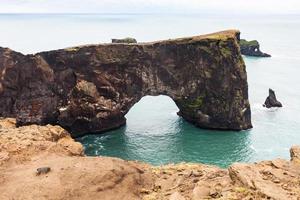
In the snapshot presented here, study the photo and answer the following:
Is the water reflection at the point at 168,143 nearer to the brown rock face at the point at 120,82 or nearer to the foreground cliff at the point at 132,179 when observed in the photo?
the brown rock face at the point at 120,82

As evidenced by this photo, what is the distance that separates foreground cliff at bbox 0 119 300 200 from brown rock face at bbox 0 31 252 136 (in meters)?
57.6

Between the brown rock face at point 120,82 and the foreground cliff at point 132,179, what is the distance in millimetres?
57593

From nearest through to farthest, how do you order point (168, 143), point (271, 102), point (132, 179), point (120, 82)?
1. point (132, 179)
2. point (168, 143)
3. point (120, 82)
4. point (271, 102)

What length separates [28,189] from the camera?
105ft

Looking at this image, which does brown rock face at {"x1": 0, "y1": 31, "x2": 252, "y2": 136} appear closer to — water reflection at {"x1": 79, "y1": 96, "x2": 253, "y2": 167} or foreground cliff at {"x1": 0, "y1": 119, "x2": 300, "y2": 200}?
water reflection at {"x1": 79, "y1": 96, "x2": 253, "y2": 167}

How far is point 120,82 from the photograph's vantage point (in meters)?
101

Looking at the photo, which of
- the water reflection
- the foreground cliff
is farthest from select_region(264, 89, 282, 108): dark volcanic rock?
the foreground cliff

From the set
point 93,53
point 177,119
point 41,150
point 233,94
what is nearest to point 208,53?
point 233,94

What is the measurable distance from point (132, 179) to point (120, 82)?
6857 centimetres

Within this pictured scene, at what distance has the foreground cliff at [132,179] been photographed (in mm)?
27312

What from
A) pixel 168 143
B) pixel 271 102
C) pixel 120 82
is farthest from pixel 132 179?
pixel 271 102

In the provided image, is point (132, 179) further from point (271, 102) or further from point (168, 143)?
point (271, 102)

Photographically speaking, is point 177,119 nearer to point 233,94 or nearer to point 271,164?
point 233,94

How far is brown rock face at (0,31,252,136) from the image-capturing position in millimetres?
95750
